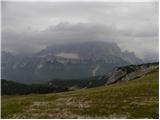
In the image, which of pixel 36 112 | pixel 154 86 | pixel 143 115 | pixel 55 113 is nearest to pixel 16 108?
pixel 36 112

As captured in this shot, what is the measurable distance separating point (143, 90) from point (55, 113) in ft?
81.4

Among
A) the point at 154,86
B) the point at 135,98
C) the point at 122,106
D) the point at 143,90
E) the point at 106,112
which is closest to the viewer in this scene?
the point at 106,112

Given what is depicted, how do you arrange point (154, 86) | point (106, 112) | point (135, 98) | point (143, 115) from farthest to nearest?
point (154, 86) → point (135, 98) → point (106, 112) → point (143, 115)

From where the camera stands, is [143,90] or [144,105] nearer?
→ [144,105]

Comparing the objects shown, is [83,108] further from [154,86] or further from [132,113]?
[154,86]

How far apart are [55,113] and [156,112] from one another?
14278 millimetres

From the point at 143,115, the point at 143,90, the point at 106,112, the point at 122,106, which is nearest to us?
the point at 143,115

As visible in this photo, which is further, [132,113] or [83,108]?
[83,108]

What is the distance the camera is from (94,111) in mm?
46031

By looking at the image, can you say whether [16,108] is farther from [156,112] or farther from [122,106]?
[156,112]

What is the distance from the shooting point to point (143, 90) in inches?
2534

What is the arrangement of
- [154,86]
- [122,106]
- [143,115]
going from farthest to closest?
1. [154,86]
2. [122,106]
3. [143,115]

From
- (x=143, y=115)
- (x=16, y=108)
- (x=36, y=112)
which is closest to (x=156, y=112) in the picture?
(x=143, y=115)

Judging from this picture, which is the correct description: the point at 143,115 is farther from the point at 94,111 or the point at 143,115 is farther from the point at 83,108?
the point at 83,108
